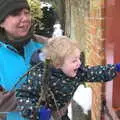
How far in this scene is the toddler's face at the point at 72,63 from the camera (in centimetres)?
327

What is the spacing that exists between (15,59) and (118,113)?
106 cm

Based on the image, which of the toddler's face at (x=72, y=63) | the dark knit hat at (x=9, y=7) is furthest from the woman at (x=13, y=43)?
the toddler's face at (x=72, y=63)

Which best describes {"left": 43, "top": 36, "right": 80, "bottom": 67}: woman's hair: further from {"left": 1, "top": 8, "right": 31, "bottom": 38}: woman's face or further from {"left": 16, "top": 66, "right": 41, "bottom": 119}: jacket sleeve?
{"left": 1, "top": 8, "right": 31, "bottom": 38}: woman's face

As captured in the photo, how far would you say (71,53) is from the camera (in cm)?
326

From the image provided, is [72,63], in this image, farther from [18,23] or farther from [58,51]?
[18,23]

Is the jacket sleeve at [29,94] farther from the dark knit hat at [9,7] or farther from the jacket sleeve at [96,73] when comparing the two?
the dark knit hat at [9,7]

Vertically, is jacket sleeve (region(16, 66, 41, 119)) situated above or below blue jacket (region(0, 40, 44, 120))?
below

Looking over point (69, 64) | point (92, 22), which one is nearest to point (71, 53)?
point (69, 64)

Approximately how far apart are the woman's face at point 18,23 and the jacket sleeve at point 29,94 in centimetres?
35

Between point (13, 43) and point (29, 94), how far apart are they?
0.43m

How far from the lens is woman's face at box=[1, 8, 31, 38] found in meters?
3.46

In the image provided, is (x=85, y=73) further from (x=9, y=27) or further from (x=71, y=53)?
(x=9, y=27)

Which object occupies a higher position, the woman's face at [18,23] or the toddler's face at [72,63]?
the woman's face at [18,23]

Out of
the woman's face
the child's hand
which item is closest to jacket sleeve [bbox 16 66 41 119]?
the child's hand
